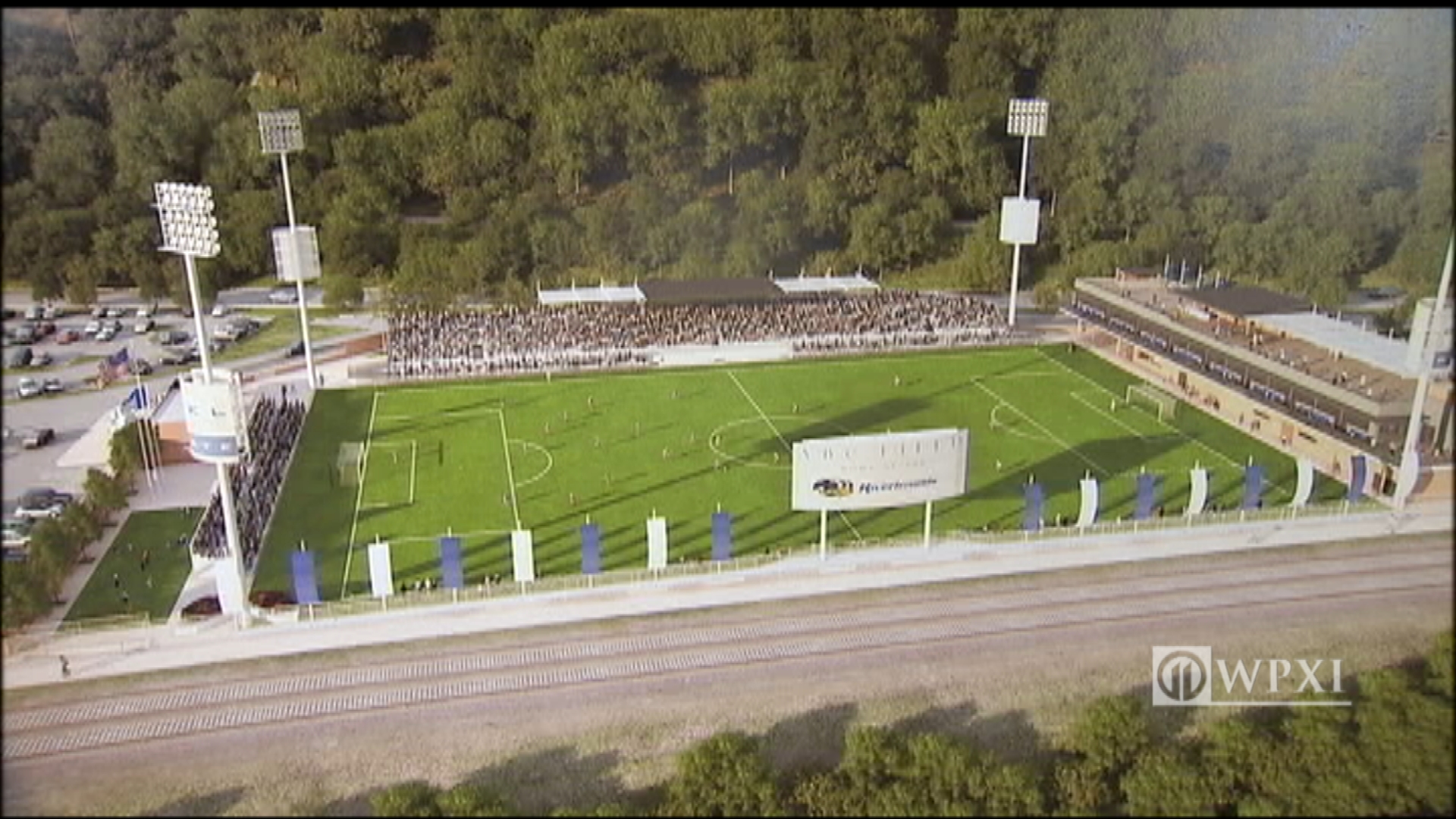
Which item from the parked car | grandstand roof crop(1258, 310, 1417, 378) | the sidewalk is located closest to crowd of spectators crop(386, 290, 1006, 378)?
grandstand roof crop(1258, 310, 1417, 378)

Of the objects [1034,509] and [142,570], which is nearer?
[142,570]

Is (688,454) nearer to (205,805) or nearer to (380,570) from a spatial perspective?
(380,570)

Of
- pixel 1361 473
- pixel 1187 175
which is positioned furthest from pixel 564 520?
pixel 1187 175

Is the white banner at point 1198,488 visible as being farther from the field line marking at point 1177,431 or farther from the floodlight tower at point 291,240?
the floodlight tower at point 291,240

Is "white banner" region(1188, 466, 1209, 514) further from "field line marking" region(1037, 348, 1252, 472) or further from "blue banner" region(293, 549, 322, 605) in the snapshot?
"blue banner" region(293, 549, 322, 605)

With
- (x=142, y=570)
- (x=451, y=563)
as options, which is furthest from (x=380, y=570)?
(x=142, y=570)

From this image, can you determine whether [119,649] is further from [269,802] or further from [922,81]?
[922,81]
